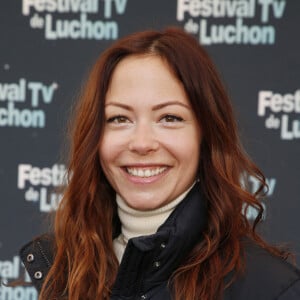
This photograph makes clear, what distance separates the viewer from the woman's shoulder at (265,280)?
1.84 meters

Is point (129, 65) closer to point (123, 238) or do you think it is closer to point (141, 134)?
point (141, 134)

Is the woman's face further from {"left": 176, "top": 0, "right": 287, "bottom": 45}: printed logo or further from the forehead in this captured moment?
{"left": 176, "top": 0, "right": 287, "bottom": 45}: printed logo

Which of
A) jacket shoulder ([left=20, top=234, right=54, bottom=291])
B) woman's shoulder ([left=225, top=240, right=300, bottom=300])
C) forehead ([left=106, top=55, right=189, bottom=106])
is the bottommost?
jacket shoulder ([left=20, top=234, right=54, bottom=291])

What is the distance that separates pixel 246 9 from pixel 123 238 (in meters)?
1.56

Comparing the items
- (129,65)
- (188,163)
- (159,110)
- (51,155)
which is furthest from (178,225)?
(51,155)

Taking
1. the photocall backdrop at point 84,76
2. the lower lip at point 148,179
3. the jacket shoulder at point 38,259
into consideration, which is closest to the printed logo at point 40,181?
the photocall backdrop at point 84,76

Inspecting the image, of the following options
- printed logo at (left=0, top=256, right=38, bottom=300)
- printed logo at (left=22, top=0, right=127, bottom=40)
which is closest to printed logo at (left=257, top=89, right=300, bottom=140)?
printed logo at (left=22, top=0, right=127, bottom=40)

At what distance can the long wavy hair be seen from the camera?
1.96 metres

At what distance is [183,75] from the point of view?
1973 millimetres

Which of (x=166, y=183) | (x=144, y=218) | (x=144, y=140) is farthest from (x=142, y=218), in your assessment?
(x=144, y=140)

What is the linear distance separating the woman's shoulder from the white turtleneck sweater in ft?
0.71

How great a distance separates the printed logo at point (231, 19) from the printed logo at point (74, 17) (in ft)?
0.93

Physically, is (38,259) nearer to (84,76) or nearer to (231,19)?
(84,76)

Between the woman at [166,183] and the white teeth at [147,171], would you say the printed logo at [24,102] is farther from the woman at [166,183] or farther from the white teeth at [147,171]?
the white teeth at [147,171]
